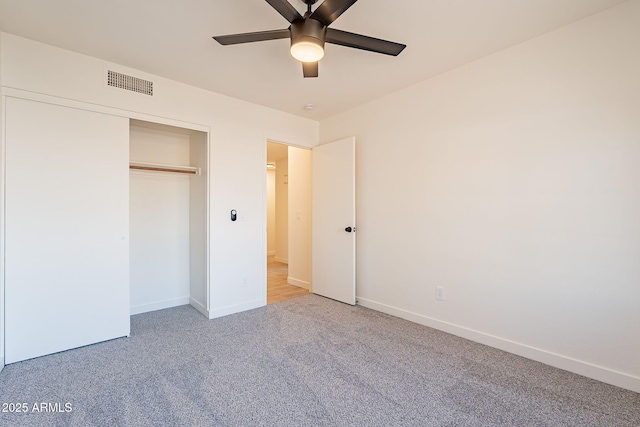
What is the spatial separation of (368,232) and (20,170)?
10.8 feet

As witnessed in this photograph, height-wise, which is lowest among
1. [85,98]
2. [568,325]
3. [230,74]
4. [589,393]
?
[589,393]

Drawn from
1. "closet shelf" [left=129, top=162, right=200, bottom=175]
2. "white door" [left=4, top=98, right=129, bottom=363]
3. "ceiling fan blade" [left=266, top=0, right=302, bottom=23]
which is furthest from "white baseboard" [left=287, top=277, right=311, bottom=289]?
"ceiling fan blade" [left=266, top=0, right=302, bottom=23]

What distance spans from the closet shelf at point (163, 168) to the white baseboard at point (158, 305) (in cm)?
160

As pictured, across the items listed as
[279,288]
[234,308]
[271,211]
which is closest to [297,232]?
[279,288]

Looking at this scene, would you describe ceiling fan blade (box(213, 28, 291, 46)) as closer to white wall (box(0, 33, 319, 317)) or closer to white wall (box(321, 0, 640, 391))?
white wall (box(0, 33, 319, 317))

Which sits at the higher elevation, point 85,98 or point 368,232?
point 85,98

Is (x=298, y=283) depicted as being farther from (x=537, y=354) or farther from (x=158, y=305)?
(x=537, y=354)

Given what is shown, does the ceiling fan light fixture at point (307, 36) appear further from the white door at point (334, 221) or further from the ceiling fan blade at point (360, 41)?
the white door at point (334, 221)

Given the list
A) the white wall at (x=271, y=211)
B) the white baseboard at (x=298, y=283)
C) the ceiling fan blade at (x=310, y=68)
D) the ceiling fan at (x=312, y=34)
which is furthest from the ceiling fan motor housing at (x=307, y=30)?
the white wall at (x=271, y=211)

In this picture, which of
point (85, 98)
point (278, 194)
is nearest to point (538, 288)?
point (85, 98)

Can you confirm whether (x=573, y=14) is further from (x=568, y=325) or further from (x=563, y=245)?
(x=568, y=325)

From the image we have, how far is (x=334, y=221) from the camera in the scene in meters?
3.88

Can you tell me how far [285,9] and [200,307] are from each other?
123 inches

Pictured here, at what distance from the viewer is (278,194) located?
7.12m
